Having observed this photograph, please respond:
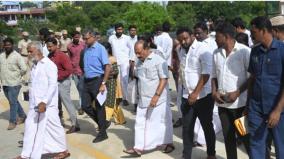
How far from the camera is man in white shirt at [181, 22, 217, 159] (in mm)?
5523

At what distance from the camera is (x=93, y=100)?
7387mm

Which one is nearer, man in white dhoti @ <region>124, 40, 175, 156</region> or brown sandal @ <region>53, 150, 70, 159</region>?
man in white dhoti @ <region>124, 40, 175, 156</region>

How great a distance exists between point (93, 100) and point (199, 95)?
93.2 inches

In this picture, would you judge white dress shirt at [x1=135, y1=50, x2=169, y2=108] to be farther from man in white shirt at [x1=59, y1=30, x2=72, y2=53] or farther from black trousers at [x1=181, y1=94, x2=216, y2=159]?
man in white shirt at [x1=59, y1=30, x2=72, y2=53]

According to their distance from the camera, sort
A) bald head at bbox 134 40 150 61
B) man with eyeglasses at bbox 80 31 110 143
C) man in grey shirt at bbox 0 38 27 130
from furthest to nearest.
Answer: man in grey shirt at bbox 0 38 27 130 → man with eyeglasses at bbox 80 31 110 143 → bald head at bbox 134 40 150 61

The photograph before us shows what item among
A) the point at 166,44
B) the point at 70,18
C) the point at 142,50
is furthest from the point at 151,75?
the point at 70,18

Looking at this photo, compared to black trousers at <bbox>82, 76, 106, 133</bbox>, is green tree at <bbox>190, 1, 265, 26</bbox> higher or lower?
higher

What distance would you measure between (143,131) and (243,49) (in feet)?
7.08

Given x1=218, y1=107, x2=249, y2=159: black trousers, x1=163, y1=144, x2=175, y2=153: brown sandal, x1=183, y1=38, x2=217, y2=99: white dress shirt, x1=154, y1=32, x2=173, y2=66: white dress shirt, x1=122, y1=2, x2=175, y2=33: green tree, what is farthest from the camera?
x1=122, y1=2, x2=175, y2=33: green tree

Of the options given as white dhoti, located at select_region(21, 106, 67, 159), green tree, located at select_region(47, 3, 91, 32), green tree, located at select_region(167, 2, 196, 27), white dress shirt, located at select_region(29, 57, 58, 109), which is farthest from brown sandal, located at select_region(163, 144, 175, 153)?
green tree, located at select_region(47, 3, 91, 32)

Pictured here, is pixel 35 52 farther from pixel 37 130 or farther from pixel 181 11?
pixel 181 11

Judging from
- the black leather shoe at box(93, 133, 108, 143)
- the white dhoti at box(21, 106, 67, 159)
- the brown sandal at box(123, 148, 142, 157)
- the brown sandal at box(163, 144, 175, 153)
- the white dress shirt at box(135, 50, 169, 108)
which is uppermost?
the white dress shirt at box(135, 50, 169, 108)

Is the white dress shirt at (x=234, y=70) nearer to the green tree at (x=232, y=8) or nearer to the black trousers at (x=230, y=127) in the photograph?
the black trousers at (x=230, y=127)

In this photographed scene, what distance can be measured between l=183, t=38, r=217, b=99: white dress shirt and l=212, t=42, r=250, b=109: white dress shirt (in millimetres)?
532
